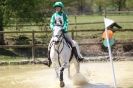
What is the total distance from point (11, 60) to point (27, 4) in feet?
11.5

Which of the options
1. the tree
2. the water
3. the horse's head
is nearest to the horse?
the horse's head

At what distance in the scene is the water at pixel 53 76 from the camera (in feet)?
37.9

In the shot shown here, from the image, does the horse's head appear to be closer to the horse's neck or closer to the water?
the horse's neck

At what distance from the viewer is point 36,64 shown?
16.4 metres

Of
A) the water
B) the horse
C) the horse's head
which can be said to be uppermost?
the horse's head

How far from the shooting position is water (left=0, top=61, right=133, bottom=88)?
11.6m

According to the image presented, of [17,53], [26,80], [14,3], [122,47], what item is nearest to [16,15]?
[14,3]

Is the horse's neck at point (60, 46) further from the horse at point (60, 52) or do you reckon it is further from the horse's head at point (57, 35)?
the horse's head at point (57, 35)

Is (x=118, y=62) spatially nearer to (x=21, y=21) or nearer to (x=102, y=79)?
(x=102, y=79)

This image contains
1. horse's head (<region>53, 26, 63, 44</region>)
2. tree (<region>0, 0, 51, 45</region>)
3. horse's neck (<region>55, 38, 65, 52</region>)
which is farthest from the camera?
tree (<region>0, 0, 51, 45</region>)

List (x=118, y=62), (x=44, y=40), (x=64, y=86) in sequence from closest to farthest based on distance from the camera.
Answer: (x=64, y=86) < (x=118, y=62) < (x=44, y=40)

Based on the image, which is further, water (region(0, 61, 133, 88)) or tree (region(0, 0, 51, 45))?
tree (region(0, 0, 51, 45))

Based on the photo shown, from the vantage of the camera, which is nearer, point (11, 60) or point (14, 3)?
point (11, 60)

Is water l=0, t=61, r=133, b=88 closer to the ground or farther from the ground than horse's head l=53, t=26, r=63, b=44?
closer to the ground
